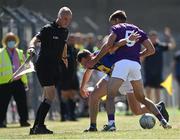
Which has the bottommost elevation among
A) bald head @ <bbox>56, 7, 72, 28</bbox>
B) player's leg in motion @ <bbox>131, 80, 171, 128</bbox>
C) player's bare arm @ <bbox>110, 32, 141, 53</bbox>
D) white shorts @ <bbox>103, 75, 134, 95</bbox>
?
player's leg in motion @ <bbox>131, 80, 171, 128</bbox>

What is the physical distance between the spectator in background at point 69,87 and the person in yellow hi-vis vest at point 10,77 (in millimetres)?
2155

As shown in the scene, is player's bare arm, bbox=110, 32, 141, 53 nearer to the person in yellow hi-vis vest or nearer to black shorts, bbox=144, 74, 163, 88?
the person in yellow hi-vis vest

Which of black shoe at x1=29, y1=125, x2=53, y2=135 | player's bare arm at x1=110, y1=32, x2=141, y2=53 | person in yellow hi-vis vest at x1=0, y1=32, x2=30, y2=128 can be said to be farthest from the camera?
person in yellow hi-vis vest at x1=0, y1=32, x2=30, y2=128

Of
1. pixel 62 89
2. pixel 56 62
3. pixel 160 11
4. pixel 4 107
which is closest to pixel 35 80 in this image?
pixel 62 89

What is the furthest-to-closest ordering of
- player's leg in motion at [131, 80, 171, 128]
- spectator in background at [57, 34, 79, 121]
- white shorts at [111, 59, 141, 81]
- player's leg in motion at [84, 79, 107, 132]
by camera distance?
1. spectator in background at [57, 34, 79, 121]
2. player's leg in motion at [84, 79, 107, 132]
3. player's leg in motion at [131, 80, 171, 128]
4. white shorts at [111, 59, 141, 81]

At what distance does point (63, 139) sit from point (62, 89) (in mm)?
9856

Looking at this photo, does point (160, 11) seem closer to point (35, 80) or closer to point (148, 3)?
point (148, 3)

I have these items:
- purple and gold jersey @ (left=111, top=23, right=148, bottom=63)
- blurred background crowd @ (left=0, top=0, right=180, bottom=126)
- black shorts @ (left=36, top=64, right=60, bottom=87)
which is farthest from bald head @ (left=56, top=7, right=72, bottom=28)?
blurred background crowd @ (left=0, top=0, right=180, bottom=126)

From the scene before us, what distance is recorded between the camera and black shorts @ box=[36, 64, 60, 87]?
52.2 ft

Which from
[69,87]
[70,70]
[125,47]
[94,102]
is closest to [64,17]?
[125,47]

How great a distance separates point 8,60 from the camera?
20.6 metres

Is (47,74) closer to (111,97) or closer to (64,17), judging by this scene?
(64,17)

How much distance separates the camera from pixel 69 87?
23641mm

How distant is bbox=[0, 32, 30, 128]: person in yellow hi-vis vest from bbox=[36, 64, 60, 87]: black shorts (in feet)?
14.9
